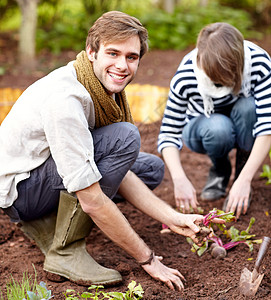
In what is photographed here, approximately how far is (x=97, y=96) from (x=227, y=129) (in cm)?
105

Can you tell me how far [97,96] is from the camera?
215 cm

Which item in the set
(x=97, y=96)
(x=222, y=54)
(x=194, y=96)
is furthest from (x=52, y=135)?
(x=194, y=96)

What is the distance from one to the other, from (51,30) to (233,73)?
17.7 feet

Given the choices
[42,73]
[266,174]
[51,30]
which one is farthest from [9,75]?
[266,174]

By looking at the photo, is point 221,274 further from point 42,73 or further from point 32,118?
point 42,73

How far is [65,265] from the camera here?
226 centimetres

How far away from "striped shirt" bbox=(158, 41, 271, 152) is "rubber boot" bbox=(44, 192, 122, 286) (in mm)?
824

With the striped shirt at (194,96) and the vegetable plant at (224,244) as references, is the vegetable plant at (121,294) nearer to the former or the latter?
the vegetable plant at (224,244)

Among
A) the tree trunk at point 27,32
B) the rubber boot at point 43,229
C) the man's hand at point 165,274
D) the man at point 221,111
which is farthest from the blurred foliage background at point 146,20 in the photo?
the man's hand at point 165,274

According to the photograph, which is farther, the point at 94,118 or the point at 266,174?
the point at 266,174

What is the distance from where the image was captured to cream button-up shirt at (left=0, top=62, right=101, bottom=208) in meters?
1.96

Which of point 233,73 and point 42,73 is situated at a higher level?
point 233,73

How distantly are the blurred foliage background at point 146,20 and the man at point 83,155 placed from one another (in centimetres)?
478

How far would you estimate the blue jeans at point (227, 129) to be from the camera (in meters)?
2.88
